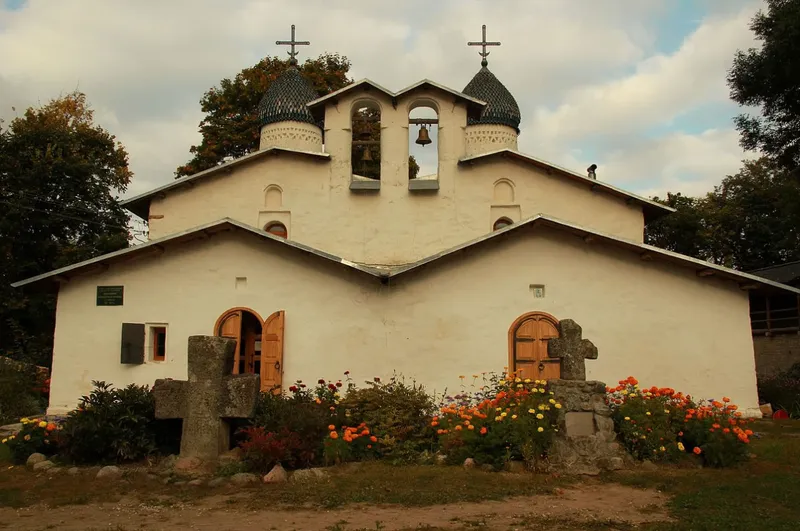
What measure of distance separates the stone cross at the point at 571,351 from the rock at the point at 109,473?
564 cm

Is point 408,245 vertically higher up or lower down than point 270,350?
higher up

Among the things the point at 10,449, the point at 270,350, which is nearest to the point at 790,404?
the point at 270,350

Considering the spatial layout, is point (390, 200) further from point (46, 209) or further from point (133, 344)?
point (46, 209)

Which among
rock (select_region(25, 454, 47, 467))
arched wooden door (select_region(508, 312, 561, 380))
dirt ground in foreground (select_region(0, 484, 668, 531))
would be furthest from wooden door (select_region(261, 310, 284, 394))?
dirt ground in foreground (select_region(0, 484, 668, 531))

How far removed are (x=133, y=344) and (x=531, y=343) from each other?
7.71 meters

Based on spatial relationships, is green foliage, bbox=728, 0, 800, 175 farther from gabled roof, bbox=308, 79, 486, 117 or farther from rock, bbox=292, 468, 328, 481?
rock, bbox=292, 468, 328, 481

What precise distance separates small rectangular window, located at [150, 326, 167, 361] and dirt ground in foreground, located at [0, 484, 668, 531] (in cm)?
706

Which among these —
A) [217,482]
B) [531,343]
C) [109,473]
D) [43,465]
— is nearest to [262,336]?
[531,343]

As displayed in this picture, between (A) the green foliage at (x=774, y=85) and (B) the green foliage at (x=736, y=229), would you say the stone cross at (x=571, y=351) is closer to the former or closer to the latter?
(A) the green foliage at (x=774, y=85)

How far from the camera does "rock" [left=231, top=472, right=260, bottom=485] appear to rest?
7.79m

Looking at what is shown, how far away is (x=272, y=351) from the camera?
1356cm

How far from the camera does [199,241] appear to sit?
14.1 metres

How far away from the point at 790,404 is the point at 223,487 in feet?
40.5

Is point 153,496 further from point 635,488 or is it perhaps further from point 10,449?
point 635,488
